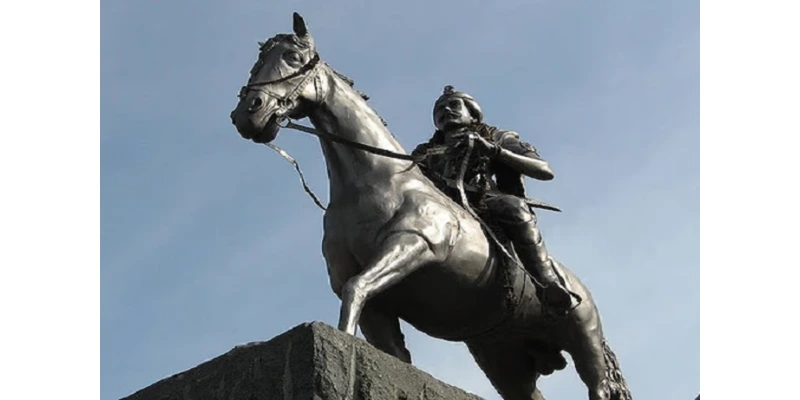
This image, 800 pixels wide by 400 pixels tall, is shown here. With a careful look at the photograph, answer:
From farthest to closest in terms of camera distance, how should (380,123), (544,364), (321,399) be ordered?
(544,364)
(380,123)
(321,399)

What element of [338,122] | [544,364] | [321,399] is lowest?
[321,399]

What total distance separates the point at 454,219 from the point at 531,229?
74 centimetres

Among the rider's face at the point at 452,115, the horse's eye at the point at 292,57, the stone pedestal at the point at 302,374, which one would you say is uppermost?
the rider's face at the point at 452,115

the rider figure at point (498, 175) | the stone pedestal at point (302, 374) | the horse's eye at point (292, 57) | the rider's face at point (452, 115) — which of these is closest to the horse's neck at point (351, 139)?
the horse's eye at point (292, 57)

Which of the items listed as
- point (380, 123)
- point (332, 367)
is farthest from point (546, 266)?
point (332, 367)

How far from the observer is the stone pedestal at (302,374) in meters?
6.68

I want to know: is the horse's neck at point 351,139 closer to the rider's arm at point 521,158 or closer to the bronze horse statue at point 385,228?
the bronze horse statue at point 385,228

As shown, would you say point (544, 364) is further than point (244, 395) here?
Yes

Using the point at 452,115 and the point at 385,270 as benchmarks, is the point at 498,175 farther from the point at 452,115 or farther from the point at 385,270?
the point at 385,270

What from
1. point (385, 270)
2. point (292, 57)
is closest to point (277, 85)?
point (292, 57)

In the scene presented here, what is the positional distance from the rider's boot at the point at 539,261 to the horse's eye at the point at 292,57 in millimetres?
1749

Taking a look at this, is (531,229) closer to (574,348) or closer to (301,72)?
(574,348)

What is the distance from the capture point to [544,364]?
379 inches

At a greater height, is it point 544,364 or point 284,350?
point 544,364
